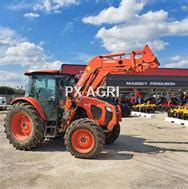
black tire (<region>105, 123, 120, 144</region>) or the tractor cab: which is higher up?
the tractor cab

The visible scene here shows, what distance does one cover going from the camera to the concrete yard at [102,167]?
699 cm

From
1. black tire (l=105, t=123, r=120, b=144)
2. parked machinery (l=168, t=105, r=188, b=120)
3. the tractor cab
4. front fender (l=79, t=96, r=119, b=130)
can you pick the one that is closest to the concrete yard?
black tire (l=105, t=123, r=120, b=144)

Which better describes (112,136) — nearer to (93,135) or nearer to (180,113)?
(93,135)

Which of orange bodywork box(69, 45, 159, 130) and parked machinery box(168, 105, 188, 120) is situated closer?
orange bodywork box(69, 45, 159, 130)

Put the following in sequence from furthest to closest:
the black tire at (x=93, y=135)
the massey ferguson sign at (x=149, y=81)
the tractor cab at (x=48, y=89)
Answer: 1. the massey ferguson sign at (x=149, y=81)
2. the tractor cab at (x=48, y=89)
3. the black tire at (x=93, y=135)

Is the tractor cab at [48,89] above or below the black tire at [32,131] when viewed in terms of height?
above

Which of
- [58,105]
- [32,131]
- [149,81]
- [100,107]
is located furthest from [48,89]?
[149,81]

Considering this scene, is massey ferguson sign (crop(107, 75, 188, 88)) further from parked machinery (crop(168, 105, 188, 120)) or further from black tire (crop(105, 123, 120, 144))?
black tire (crop(105, 123, 120, 144))

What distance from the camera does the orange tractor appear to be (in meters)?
10.4

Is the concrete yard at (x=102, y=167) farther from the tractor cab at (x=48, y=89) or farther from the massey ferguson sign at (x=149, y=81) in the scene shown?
the massey ferguson sign at (x=149, y=81)

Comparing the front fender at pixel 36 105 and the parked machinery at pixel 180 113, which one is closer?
the front fender at pixel 36 105

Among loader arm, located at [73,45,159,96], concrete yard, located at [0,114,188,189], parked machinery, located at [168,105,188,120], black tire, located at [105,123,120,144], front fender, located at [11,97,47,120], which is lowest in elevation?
concrete yard, located at [0,114,188,189]

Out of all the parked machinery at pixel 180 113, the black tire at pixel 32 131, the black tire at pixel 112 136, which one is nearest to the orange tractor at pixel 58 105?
the black tire at pixel 32 131

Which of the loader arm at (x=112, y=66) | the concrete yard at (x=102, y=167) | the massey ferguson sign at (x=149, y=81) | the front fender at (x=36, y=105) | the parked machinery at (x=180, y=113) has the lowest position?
the concrete yard at (x=102, y=167)
